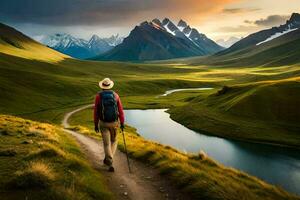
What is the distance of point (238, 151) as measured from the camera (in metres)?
77.0

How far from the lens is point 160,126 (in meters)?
104

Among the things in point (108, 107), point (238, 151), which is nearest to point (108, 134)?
point (108, 107)

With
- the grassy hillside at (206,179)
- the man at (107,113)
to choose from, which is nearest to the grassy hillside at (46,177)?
the man at (107,113)

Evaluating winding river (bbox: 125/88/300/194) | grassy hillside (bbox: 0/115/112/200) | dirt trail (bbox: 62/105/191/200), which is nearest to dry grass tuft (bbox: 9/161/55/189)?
grassy hillside (bbox: 0/115/112/200)

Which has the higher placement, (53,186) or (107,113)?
(107,113)

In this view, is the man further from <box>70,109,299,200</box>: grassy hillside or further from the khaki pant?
<box>70,109,299,200</box>: grassy hillside

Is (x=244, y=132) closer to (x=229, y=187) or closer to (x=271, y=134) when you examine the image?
(x=271, y=134)

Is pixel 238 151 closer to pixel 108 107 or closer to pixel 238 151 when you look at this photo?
pixel 238 151

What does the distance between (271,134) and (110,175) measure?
80037 mm

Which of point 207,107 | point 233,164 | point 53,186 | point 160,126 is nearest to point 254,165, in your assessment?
point 233,164

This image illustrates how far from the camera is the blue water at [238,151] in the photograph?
58144mm

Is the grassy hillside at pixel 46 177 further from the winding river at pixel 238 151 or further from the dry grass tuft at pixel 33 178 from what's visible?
the winding river at pixel 238 151

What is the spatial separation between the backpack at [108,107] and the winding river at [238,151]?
3749 cm

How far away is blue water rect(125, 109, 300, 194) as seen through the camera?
5814 centimetres
